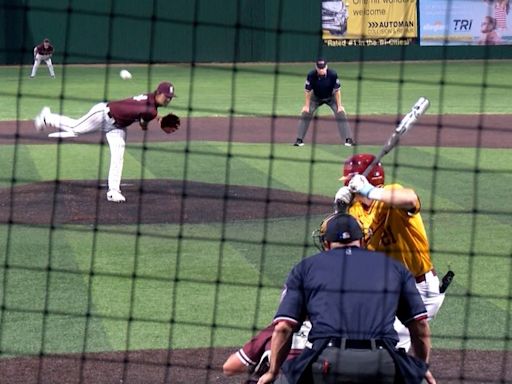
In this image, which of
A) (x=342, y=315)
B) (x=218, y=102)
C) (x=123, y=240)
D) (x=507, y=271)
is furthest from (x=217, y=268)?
(x=218, y=102)

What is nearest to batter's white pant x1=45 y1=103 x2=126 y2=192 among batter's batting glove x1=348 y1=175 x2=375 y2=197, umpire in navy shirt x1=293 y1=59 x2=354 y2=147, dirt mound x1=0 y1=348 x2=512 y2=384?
umpire in navy shirt x1=293 y1=59 x2=354 y2=147

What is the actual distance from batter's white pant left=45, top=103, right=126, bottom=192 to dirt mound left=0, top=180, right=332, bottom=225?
1.22ft

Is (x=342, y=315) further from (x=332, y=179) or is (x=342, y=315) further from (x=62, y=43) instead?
(x=62, y=43)

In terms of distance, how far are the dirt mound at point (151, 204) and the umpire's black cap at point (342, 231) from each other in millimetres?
6309

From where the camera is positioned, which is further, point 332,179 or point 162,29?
point 162,29

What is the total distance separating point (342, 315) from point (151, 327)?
3.47 metres

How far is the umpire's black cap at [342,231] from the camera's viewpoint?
5.86 metres

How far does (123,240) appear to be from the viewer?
39.0 feet

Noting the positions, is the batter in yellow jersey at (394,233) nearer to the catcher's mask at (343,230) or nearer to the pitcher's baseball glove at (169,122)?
the catcher's mask at (343,230)

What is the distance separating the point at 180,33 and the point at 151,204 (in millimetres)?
22804

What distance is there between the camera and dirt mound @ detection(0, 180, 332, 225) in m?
12.9

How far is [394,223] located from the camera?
282 inches

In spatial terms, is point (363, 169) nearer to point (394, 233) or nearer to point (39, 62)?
point (394, 233)

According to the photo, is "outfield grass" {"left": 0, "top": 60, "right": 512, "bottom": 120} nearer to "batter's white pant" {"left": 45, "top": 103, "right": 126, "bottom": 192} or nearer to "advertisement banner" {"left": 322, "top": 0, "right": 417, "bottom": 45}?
"advertisement banner" {"left": 322, "top": 0, "right": 417, "bottom": 45}
